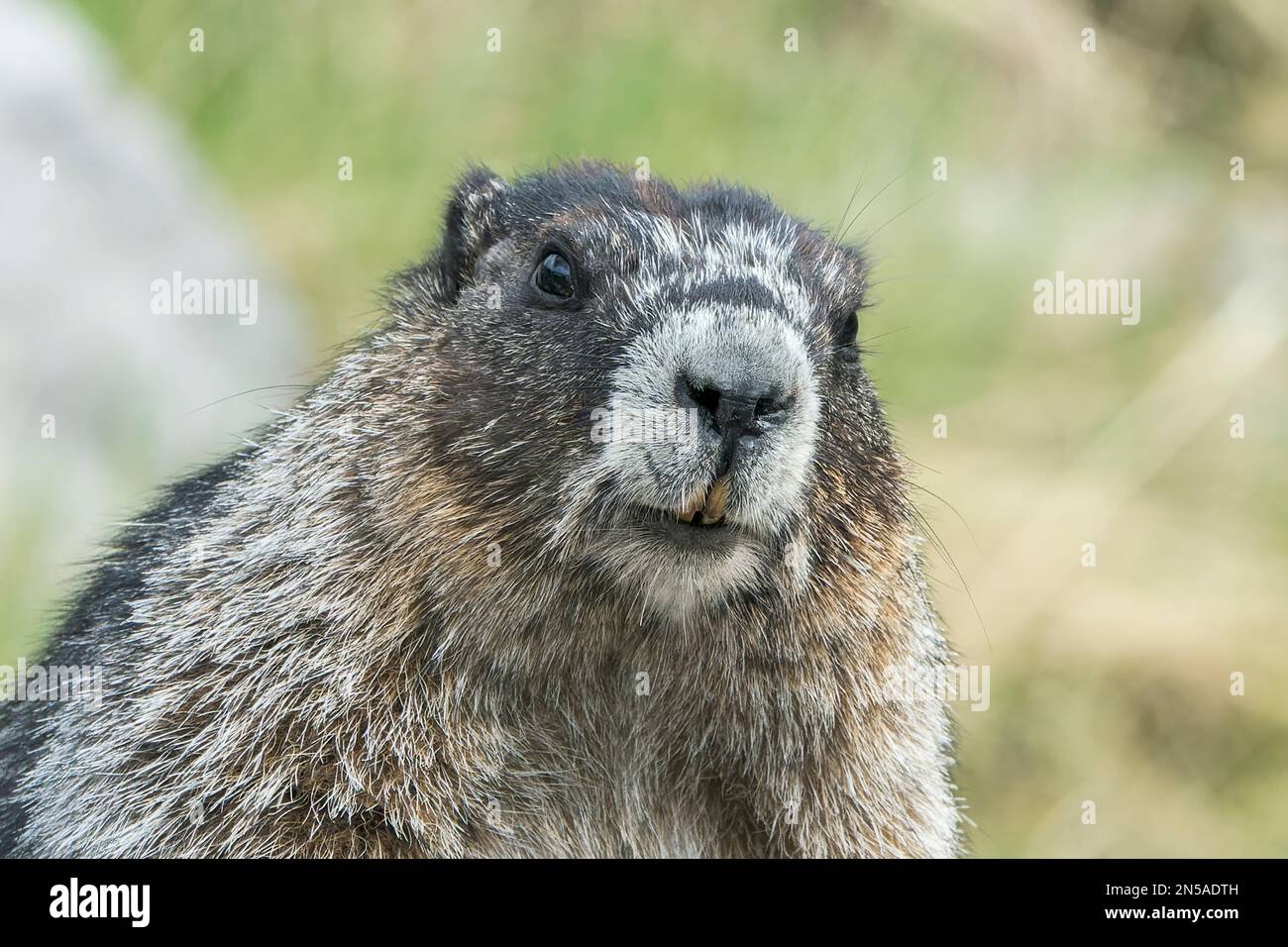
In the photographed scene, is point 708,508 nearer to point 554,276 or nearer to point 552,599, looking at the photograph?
point 552,599

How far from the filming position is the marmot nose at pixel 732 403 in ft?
12.7

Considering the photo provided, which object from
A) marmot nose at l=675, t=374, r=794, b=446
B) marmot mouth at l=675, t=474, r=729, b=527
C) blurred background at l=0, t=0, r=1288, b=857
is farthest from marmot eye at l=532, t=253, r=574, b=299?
blurred background at l=0, t=0, r=1288, b=857

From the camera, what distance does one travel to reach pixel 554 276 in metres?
4.59

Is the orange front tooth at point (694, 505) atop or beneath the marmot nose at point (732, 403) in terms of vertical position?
beneath

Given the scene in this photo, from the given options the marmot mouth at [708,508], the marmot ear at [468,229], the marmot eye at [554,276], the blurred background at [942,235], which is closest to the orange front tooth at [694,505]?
the marmot mouth at [708,508]

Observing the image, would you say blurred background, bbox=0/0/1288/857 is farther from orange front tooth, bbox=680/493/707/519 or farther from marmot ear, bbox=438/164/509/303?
orange front tooth, bbox=680/493/707/519

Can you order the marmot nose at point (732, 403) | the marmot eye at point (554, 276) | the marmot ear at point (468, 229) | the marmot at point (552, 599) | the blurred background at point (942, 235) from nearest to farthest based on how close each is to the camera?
the marmot nose at point (732, 403), the marmot at point (552, 599), the marmot eye at point (554, 276), the marmot ear at point (468, 229), the blurred background at point (942, 235)

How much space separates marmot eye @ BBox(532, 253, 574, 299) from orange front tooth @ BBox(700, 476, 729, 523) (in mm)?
931

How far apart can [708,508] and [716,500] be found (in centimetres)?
4

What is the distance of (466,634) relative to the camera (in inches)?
176

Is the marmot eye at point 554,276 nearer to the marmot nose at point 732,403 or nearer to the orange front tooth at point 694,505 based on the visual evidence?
the marmot nose at point 732,403

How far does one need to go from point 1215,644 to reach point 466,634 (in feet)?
26.0

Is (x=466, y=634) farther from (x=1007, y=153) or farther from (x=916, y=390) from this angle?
(x=1007, y=153)

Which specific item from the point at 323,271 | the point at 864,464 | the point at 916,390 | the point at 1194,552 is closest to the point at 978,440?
the point at 916,390
